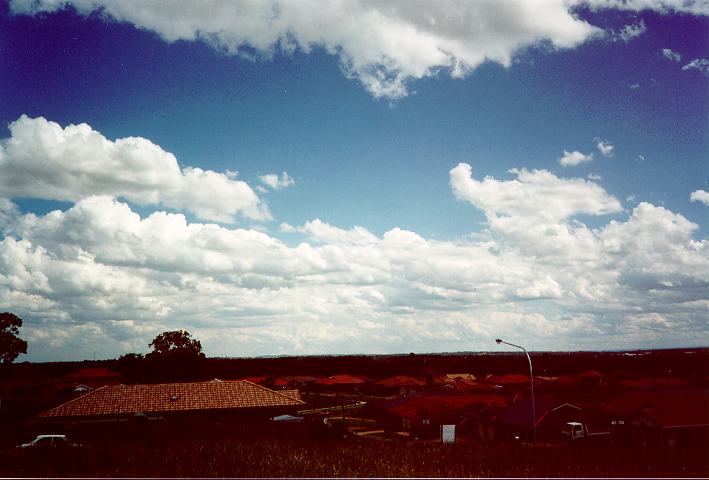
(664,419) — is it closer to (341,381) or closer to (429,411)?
(429,411)

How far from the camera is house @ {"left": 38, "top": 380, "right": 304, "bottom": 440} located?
1879 inches

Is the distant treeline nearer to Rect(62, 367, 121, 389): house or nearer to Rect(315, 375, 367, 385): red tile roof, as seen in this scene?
Rect(62, 367, 121, 389): house

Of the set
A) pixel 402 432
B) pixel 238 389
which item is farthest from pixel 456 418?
pixel 238 389

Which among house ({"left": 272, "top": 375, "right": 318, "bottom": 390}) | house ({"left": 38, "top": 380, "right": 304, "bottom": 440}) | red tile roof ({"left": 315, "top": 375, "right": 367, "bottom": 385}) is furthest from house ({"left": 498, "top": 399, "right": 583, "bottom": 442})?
house ({"left": 272, "top": 375, "right": 318, "bottom": 390})

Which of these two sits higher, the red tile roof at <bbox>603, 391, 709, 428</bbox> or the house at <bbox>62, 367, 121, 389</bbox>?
the red tile roof at <bbox>603, 391, 709, 428</bbox>

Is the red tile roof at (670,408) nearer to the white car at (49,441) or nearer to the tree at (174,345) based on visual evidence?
the white car at (49,441)

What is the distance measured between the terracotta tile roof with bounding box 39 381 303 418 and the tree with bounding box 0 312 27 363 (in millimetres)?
53279

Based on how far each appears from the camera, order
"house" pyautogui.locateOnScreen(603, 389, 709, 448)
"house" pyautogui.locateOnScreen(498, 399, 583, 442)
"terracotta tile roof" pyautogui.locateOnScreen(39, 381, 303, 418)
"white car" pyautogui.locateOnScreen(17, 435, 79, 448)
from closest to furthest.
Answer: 1. "white car" pyautogui.locateOnScreen(17, 435, 79, 448)
2. "house" pyautogui.locateOnScreen(603, 389, 709, 448)
3. "terracotta tile roof" pyautogui.locateOnScreen(39, 381, 303, 418)
4. "house" pyautogui.locateOnScreen(498, 399, 583, 442)

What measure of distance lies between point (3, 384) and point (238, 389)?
4636 centimetres

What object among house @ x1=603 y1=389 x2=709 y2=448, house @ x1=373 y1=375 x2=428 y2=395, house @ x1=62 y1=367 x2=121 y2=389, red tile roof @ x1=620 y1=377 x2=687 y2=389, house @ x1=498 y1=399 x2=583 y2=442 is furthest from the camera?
house @ x1=373 y1=375 x2=428 y2=395

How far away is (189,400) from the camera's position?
51.8m

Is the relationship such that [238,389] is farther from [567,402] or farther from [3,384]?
[3,384]

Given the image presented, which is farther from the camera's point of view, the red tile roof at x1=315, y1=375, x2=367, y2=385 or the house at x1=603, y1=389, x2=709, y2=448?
the red tile roof at x1=315, y1=375, x2=367, y2=385

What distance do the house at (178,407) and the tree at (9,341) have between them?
53.6 m
